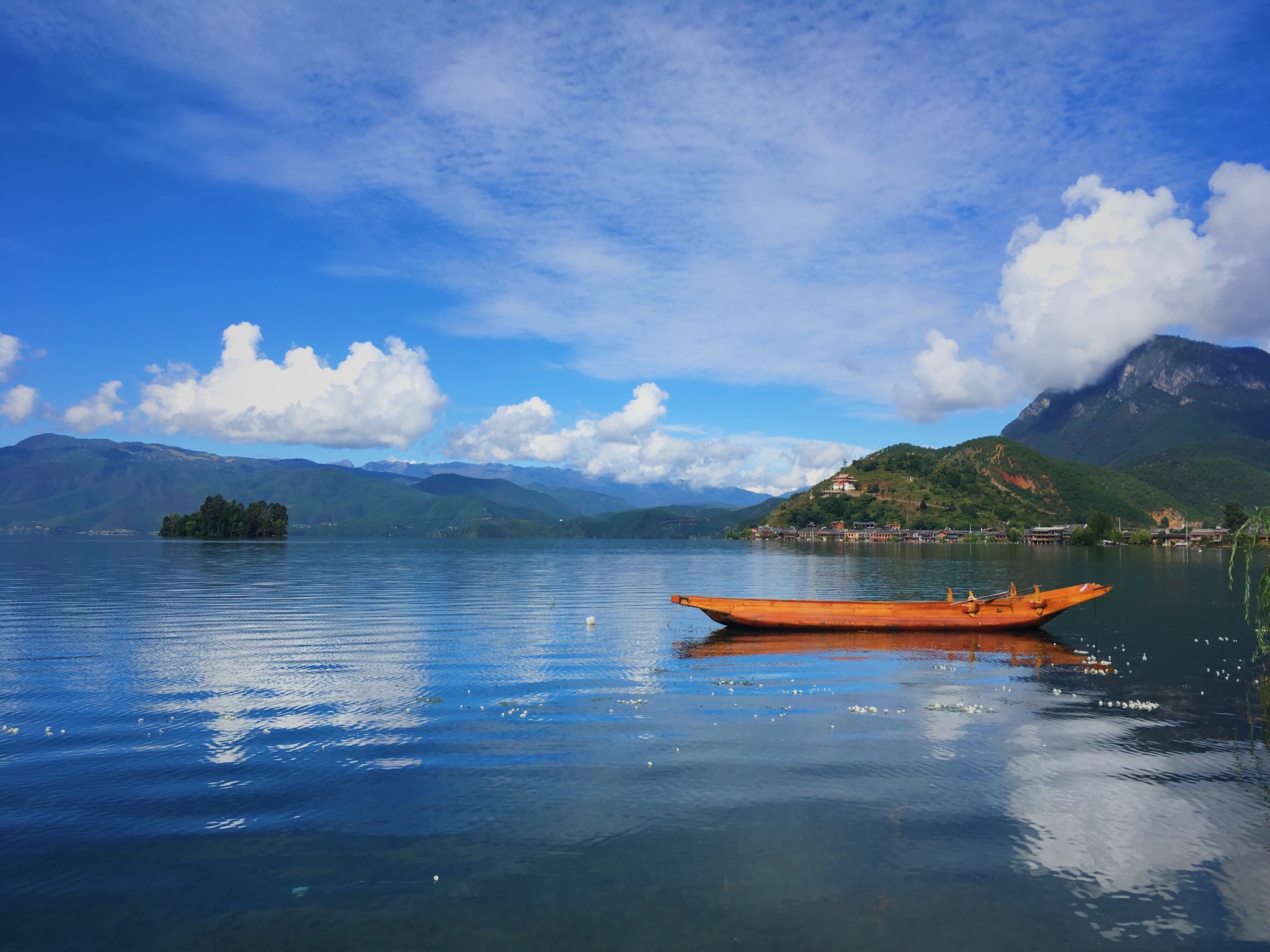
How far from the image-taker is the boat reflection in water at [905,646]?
1361 inches

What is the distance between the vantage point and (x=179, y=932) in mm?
10836

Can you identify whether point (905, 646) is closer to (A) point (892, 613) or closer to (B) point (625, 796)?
(A) point (892, 613)

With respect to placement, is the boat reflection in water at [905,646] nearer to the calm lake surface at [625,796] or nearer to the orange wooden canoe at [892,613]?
the calm lake surface at [625,796]

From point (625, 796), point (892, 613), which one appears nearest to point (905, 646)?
point (892, 613)

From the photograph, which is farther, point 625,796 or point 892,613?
point 892,613

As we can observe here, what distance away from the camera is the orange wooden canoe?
41000mm

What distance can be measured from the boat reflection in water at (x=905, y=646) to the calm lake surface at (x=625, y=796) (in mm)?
390

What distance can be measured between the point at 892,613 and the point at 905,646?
337 cm

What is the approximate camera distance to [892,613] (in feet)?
135

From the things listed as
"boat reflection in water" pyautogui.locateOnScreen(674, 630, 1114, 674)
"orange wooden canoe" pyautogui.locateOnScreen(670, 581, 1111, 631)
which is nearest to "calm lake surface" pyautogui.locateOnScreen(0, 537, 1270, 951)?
"boat reflection in water" pyautogui.locateOnScreen(674, 630, 1114, 674)

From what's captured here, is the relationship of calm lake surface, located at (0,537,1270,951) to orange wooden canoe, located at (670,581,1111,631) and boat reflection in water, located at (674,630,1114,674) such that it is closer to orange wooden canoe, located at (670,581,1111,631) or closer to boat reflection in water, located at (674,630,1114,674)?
boat reflection in water, located at (674,630,1114,674)

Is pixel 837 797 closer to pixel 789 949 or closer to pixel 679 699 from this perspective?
pixel 789 949

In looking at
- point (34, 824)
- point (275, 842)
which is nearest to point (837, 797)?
point (275, 842)

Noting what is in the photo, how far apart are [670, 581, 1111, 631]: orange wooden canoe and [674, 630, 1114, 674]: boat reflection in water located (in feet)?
1.65
